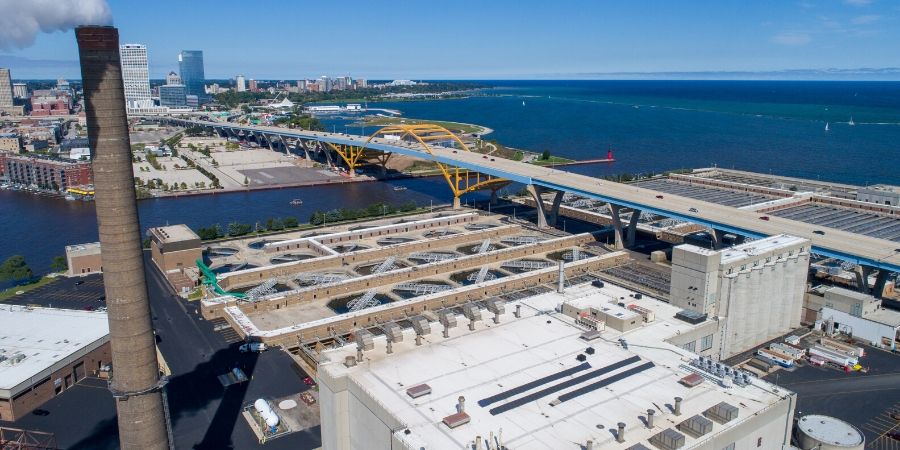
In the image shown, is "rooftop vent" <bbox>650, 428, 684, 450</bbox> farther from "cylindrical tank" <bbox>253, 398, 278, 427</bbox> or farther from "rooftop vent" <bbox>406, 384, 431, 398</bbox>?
"cylindrical tank" <bbox>253, 398, 278, 427</bbox>

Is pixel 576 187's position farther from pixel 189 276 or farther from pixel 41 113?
pixel 41 113

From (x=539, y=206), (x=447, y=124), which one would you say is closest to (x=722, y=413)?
(x=539, y=206)

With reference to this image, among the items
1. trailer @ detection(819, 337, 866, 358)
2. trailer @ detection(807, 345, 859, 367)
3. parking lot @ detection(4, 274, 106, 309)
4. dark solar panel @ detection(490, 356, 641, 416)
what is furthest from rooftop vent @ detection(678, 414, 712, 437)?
parking lot @ detection(4, 274, 106, 309)

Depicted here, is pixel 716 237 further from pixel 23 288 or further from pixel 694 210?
pixel 23 288

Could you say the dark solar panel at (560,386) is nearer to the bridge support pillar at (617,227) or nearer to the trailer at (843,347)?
the trailer at (843,347)

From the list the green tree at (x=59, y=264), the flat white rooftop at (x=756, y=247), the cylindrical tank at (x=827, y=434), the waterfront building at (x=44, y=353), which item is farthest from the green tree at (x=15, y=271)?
the cylindrical tank at (x=827, y=434)
